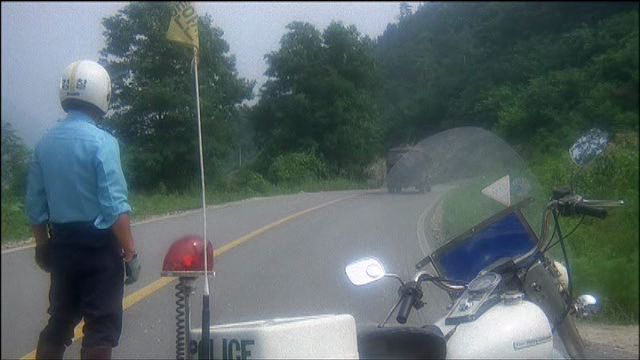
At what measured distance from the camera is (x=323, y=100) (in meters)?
4.95

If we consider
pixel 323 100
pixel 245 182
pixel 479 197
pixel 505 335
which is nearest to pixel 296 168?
pixel 245 182

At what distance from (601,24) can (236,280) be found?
465 cm

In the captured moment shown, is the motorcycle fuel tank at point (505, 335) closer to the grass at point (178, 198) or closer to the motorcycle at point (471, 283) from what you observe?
the motorcycle at point (471, 283)

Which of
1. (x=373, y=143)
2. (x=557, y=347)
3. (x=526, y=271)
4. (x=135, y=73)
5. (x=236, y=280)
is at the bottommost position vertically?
(x=236, y=280)

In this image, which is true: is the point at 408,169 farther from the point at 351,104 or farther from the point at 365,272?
the point at 365,272

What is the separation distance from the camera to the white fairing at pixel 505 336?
2658 mm

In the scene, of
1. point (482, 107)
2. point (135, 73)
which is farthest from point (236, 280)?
point (135, 73)

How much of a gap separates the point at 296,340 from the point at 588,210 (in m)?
1.37

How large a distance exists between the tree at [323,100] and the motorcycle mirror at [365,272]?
1.70 metres

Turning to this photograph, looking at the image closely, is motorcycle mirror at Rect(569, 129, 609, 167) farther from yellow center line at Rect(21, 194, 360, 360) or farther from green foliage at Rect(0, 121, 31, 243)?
→ green foliage at Rect(0, 121, 31, 243)

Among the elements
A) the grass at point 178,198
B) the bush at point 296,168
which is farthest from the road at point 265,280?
the bush at point 296,168

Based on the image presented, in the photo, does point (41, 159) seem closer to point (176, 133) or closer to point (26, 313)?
point (176, 133)

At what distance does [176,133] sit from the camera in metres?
4.21

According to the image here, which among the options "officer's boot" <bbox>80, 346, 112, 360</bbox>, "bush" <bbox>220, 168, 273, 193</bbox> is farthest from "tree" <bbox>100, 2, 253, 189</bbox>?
"officer's boot" <bbox>80, 346, 112, 360</bbox>
